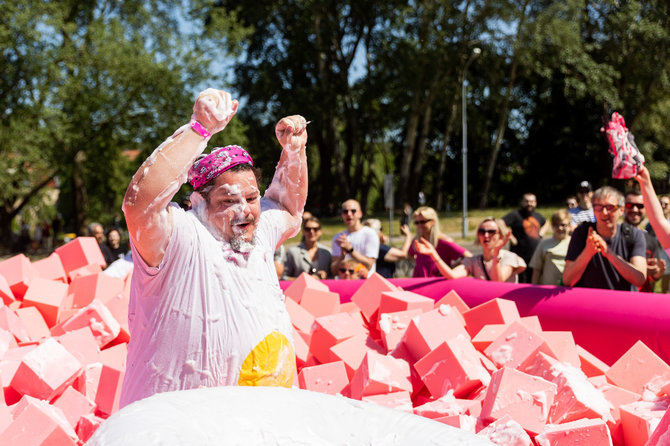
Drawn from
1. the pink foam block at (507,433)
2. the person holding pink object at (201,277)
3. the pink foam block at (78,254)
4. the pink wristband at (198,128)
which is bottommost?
the pink foam block at (507,433)

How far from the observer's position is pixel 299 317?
4.04 metres

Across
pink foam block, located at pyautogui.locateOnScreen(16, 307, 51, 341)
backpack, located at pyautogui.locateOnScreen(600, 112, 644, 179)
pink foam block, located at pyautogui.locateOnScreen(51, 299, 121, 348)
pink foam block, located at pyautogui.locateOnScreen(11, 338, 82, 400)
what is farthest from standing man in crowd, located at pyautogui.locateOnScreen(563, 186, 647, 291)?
pink foam block, located at pyautogui.locateOnScreen(16, 307, 51, 341)

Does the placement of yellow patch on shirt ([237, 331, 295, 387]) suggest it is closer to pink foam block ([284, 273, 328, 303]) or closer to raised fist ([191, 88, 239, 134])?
A: raised fist ([191, 88, 239, 134])

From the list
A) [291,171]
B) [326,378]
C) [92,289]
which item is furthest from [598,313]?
[92,289]

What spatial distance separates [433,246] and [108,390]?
10.4 feet

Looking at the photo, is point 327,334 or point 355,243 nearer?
point 327,334

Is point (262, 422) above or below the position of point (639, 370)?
above

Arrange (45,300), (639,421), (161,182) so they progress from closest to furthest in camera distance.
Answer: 1. (161,182)
2. (639,421)
3. (45,300)

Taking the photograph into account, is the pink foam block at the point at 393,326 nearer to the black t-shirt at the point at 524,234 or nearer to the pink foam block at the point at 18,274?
the pink foam block at the point at 18,274

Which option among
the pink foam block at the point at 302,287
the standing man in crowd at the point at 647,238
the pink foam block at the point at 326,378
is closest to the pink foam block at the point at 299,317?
the pink foam block at the point at 302,287

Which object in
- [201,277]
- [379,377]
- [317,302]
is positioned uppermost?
[201,277]

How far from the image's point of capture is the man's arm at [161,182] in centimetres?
189

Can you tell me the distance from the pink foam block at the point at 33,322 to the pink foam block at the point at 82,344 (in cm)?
60

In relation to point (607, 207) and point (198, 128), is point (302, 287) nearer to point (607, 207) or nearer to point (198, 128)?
point (607, 207)
